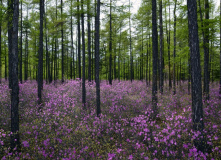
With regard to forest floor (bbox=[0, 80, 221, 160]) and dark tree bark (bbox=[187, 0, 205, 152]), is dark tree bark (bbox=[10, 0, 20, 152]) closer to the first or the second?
forest floor (bbox=[0, 80, 221, 160])

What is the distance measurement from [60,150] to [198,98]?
4861 millimetres

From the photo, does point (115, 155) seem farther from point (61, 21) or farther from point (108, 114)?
point (61, 21)

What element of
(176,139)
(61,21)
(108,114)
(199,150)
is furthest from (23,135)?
(61,21)

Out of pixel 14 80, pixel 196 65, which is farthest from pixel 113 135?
pixel 14 80

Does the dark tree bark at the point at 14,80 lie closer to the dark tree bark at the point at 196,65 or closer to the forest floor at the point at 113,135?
the forest floor at the point at 113,135

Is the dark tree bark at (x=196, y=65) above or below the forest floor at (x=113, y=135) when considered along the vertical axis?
above

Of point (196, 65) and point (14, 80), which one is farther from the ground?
point (196, 65)

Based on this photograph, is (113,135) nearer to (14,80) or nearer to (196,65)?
(196,65)

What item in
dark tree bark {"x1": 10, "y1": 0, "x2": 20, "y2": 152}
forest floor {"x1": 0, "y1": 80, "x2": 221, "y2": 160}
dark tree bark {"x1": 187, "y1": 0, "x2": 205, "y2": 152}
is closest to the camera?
forest floor {"x1": 0, "y1": 80, "x2": 221, "y2": 160}

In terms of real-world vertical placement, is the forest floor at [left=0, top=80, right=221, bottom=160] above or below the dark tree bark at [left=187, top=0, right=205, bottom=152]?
below

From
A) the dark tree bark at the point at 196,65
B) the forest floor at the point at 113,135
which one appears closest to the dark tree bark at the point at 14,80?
the forest floor at the point at 113,135

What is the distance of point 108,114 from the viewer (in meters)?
8.92

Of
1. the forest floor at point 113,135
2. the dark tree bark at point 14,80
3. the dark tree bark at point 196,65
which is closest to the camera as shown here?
the forest floor at point 113,135

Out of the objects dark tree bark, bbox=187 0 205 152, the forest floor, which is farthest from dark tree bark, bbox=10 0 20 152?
dark tree bark, bbox=187 0 205 152
